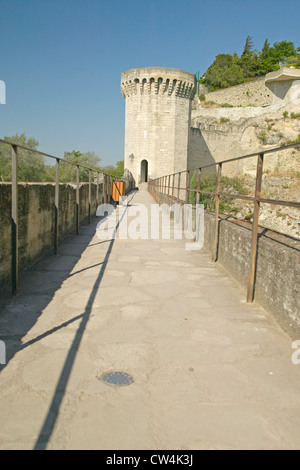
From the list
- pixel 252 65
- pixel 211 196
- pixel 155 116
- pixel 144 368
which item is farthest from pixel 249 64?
pixel 144 368

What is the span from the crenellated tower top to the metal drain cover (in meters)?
31.0

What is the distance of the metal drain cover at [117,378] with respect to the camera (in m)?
1.96

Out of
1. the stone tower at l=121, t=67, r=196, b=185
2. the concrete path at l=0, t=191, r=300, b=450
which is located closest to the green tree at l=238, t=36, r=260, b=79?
the stone tower at l=121, t=67, r=196, b=185

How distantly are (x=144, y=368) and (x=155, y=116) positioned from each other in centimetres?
3044

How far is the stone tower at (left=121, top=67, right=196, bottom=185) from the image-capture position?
30.2 metres

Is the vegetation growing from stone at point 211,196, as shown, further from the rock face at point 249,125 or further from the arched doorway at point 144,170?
the arched doorway at point 144,170

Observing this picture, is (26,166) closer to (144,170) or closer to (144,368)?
(144,170)

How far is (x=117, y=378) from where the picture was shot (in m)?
2.02

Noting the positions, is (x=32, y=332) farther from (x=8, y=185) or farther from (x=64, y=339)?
(x=8, y=185)

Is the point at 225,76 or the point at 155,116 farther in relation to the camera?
the point at 225,76

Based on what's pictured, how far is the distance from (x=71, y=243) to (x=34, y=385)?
4.24 m

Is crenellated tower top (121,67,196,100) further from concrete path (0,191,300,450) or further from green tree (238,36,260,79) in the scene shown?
green tree (238,36,260,79)
